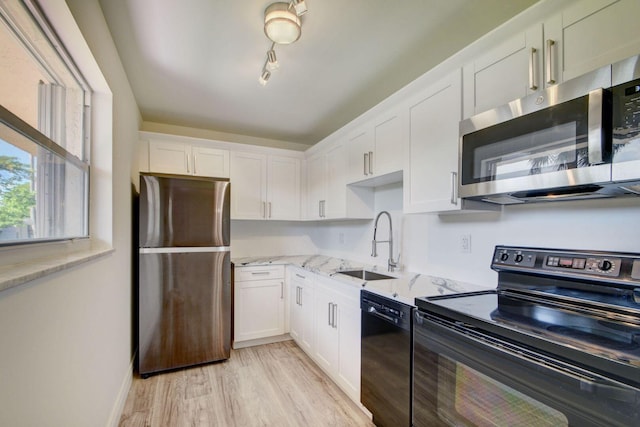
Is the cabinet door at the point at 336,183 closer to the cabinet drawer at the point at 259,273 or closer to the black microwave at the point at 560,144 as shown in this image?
the cabinet drawer at the point at 259,273

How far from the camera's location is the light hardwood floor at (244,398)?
1998mm

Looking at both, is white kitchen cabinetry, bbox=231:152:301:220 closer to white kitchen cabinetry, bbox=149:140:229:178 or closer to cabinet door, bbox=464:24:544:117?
white kitchen cabinetry, bbox=149:140:229:178

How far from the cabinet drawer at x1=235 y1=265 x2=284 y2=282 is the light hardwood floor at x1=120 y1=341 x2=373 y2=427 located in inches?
30.9

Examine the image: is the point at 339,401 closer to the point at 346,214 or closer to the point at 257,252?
the point at 346,214

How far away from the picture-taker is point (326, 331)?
2.49 m

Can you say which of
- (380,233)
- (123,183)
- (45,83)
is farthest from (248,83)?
(380,233)

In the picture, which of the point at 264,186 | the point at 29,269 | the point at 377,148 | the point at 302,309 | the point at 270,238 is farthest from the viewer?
the point at 270,238

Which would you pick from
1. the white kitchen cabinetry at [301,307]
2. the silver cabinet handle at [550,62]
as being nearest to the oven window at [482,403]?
the silver cabinet handle at [550,62]

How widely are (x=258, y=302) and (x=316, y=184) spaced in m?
1.47

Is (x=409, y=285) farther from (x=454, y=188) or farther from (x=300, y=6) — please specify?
(x=300, y=6)

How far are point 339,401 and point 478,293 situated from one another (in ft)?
4.37

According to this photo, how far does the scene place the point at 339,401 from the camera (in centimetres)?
221

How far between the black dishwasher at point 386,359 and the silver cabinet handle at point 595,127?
0.98m

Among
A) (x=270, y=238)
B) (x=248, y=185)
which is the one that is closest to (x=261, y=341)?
(x=270, y=238)
